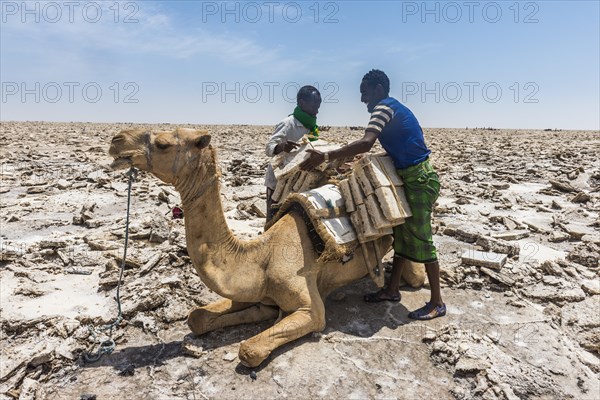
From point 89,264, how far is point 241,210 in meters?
3.26

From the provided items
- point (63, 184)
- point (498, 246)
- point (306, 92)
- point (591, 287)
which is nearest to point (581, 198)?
point (498, 246)

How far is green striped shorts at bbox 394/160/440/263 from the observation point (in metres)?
4.58

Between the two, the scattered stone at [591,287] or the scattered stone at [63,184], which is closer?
the scattered stone at [591,287]

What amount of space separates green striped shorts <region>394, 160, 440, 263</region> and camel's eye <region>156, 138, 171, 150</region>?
2.39 meters

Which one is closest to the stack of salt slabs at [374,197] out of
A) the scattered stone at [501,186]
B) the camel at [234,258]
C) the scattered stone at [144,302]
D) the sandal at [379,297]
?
the camel at [234,258]

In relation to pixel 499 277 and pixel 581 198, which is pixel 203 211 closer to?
pixel 499 277

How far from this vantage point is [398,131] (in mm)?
4465

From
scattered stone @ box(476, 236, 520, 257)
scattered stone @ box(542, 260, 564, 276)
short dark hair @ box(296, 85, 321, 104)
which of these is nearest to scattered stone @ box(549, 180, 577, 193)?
scattered stone @ box(476, 236, 520, 257)

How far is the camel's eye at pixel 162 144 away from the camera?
3.37 metres

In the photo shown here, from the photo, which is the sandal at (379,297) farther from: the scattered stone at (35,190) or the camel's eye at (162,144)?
the scattered stone at (35,190)

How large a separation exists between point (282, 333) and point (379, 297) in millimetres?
1545

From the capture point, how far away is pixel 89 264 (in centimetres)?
616

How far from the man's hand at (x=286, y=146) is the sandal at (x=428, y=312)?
220 cm

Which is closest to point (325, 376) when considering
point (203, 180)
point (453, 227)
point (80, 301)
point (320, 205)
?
point (320, 205)
